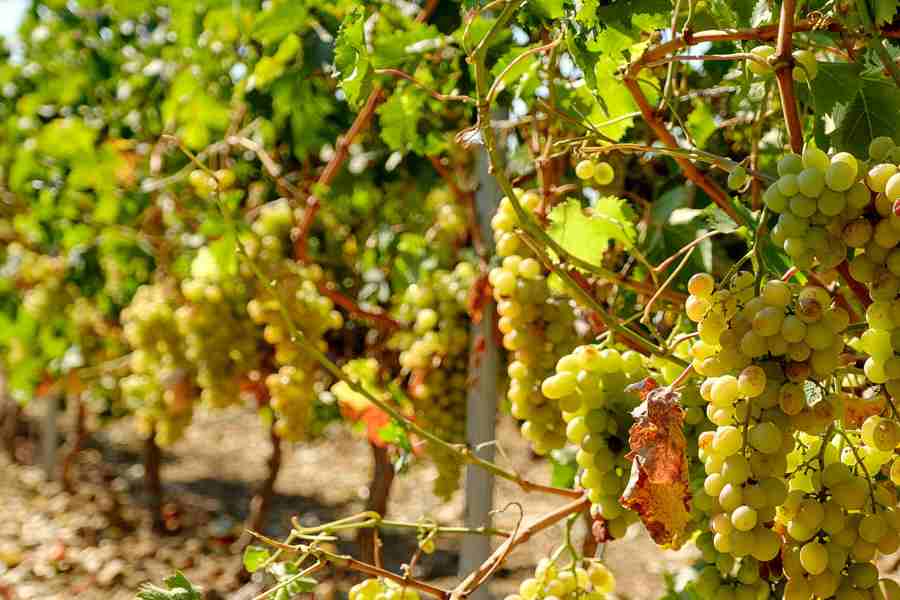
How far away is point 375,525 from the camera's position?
1.00 meters

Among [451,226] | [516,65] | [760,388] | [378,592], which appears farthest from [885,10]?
[451,226]

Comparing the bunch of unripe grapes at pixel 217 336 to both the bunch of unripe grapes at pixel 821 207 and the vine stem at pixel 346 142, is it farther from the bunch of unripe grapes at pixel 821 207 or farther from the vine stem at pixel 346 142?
the bunch of unripe grapes at pixel 821 207

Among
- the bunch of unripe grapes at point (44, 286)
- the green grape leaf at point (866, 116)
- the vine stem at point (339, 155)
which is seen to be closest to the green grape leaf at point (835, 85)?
the green grape leaf at point (866, 116)

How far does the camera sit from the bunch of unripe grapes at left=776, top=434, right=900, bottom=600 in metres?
0.63

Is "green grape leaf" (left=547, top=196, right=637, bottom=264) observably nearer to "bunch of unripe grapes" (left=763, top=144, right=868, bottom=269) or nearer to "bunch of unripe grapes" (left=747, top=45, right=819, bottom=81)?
"bunch of unripe grapes" (left=747, top=45, right=819, bottom=81)

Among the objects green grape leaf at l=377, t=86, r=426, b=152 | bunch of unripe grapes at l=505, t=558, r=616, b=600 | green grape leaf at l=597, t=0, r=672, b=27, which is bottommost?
bunch of unripe grapes at l=505, t=558, r=616, b=600

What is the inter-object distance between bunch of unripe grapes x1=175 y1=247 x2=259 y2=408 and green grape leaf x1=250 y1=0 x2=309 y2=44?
88cm

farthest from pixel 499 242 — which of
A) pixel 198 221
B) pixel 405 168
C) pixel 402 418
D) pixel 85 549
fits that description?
pixel 85 549

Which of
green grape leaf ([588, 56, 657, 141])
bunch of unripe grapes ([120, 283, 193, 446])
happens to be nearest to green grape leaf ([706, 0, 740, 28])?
green grape leaf ([588, 56, 657, 141])

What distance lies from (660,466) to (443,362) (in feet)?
3.58

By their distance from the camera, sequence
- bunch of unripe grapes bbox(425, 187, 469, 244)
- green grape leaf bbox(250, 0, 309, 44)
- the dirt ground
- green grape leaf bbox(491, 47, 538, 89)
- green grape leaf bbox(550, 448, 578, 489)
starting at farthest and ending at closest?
the dirt ground
bunch of unripe grapes bbox(425, 187, 469, 244)
green grape leaf bbox(250, 0, 309, 44)
green grape leaf bbox(550, 448, 578, 489)
green grape leaf bbox(491, 47, 538, 89)

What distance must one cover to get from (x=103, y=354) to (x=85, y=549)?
0.85m

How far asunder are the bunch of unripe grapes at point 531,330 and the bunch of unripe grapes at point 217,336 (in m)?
1.32

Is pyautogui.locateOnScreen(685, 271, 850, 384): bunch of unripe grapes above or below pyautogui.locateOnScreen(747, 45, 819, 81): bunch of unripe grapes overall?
below
